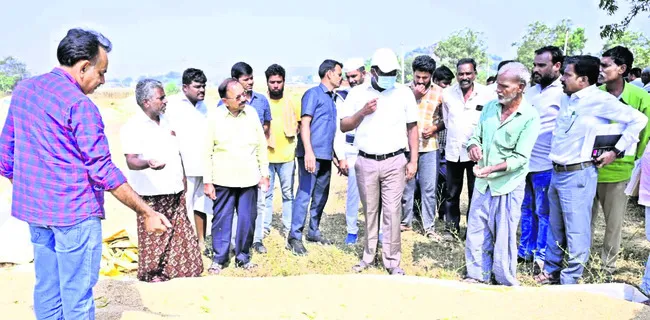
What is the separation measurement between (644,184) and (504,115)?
1111mm

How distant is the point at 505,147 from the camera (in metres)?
4.18

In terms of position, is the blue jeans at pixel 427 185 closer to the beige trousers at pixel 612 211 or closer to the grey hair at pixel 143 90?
the beige trousers at pixel 612 211

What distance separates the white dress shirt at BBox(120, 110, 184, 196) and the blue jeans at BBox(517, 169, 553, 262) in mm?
3305

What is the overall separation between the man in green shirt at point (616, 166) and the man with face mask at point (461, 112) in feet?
4.08

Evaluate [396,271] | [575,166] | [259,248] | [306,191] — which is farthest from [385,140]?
[259,248]

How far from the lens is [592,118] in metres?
4.14

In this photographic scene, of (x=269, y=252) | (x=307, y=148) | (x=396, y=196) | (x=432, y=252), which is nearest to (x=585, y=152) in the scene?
(x=396, y=196)

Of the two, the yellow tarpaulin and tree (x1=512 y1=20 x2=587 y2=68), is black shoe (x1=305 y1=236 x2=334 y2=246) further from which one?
tree (x1=512 y1=20 x2=587 y2=68)

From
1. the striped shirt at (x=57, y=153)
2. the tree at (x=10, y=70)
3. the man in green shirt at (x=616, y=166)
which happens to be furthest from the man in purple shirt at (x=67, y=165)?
the tree at (x=10, y=70)

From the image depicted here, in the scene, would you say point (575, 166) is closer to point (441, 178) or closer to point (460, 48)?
point (441, 178)

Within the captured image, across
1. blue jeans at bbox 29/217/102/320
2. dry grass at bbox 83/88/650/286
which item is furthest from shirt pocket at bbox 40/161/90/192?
dry grass at bbox 83/88/650/286

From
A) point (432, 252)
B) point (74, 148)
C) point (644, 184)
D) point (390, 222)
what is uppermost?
point (74, 148)

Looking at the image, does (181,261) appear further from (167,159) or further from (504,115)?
(504,115)

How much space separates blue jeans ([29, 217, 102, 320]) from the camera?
271 centimetres
